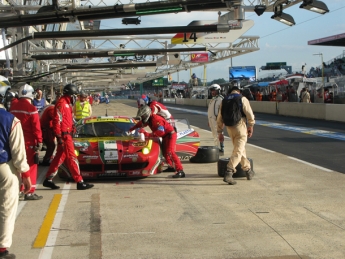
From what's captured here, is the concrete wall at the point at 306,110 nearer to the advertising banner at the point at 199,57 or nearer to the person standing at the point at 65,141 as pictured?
the advertising banner at the point at 199,57

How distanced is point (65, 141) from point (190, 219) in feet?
A: 9.85

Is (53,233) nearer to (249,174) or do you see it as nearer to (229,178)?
(229,178)

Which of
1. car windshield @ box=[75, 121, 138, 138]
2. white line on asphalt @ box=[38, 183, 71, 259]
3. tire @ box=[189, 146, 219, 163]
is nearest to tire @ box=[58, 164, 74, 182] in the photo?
white line on asphalt @ box=[38, 183, 71, 259]

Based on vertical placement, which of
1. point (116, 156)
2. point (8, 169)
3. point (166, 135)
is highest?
point (8, 169)

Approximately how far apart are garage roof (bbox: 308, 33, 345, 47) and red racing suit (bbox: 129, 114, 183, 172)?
39866mm

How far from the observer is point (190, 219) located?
6.63 metres

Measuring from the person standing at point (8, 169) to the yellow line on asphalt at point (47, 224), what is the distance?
0.68 meters

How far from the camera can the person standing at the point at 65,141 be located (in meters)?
8.59

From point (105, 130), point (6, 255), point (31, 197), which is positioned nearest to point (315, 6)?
point (105, 130)

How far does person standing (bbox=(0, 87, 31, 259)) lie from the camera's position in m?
4.95

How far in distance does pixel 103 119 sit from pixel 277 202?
186 inches

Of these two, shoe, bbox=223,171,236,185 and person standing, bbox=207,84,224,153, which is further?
person standing, bbox=207,84,224,153

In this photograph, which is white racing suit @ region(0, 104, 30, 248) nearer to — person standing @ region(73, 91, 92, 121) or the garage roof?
person standing @ region(73, 91, 92, 121)

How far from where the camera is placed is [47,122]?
11.4m
